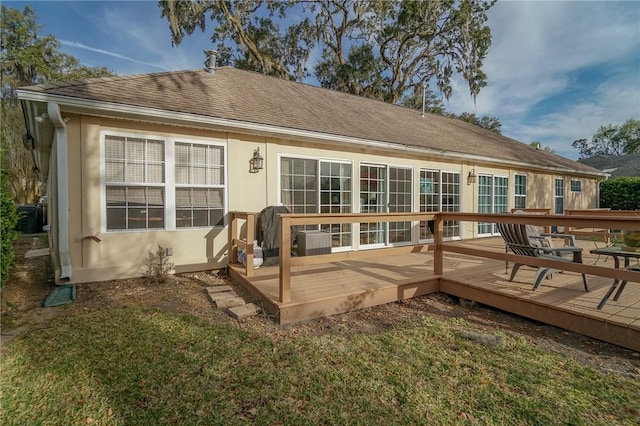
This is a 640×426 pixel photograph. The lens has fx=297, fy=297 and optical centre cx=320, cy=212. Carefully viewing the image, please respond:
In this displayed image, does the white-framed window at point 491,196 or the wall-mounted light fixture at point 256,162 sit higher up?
the wall-mounted light fixture at point 256,162

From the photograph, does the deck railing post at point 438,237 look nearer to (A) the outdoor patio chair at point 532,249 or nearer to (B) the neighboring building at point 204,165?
(A) the outdoor patio chair at point 532,249

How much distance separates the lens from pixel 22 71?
16750mm

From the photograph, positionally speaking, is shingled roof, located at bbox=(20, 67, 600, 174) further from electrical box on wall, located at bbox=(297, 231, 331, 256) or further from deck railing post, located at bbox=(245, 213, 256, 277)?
electrical box on wall, located at bbox=(297, 231, 331, 256)

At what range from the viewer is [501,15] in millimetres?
16344

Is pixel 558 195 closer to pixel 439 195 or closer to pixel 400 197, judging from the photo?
pixel 439 195

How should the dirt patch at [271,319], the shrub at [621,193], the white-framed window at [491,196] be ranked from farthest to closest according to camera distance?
the shrub at [621,193] < the white-framed window at [491,196] < the dirt patch at [271,319]

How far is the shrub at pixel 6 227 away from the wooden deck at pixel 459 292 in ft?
9.54

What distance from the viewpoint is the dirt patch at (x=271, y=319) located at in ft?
10.0

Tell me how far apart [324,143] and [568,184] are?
475 inches

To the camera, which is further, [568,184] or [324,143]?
[568,184]

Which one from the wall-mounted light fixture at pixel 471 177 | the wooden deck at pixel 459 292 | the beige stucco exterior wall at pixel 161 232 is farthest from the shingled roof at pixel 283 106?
the wooden deck at pixel 459 292

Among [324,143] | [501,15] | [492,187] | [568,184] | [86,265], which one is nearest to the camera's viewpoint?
[86,265]

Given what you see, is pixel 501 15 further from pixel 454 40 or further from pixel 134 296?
pixel 134 296

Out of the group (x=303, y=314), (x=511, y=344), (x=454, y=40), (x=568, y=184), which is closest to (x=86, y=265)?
(x=303, y=314)
